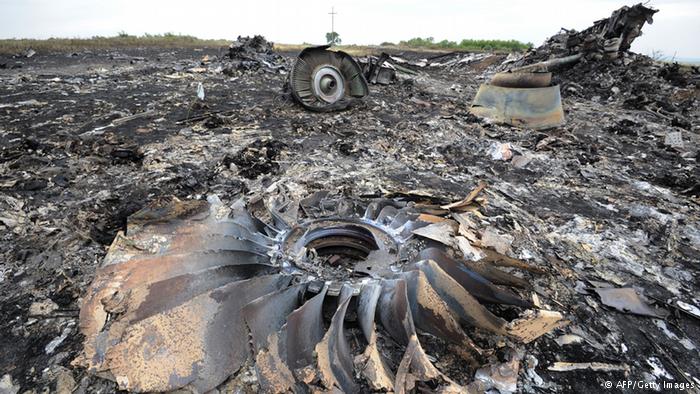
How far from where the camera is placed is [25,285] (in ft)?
8.55

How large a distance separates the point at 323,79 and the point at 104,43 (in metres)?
16.9

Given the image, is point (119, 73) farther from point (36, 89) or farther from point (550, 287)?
point (550, 287)

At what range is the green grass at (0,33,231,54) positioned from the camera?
1547 cm

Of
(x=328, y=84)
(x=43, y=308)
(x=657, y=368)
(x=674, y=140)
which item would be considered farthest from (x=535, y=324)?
(x=674, y=140)

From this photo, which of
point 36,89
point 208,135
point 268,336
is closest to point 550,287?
point 268,336

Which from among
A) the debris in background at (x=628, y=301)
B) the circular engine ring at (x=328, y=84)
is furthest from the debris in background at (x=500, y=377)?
the circular engine ring at (x=328, y=84)

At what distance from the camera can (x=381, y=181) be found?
4578 millimetres

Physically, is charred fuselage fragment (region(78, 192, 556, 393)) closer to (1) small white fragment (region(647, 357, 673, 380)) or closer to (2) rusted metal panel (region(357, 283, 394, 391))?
(2) rusted metal panel (region(357, 283, 394, 391))

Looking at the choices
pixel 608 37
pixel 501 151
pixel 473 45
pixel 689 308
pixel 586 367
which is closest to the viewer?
pixel 586 367

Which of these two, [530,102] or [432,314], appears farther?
[530,102]

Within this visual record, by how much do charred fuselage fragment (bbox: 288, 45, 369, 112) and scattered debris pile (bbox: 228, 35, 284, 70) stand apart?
5270 millimetres

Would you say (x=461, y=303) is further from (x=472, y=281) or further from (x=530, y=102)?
(x=530, y=102)

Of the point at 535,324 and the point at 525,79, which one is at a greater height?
the point at 525,79

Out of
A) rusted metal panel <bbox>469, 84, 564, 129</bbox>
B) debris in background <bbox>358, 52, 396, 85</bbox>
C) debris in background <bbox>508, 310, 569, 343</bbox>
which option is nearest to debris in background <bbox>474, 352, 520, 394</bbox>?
debris in background <bbox>508, 310, 569, 343</bbox>
